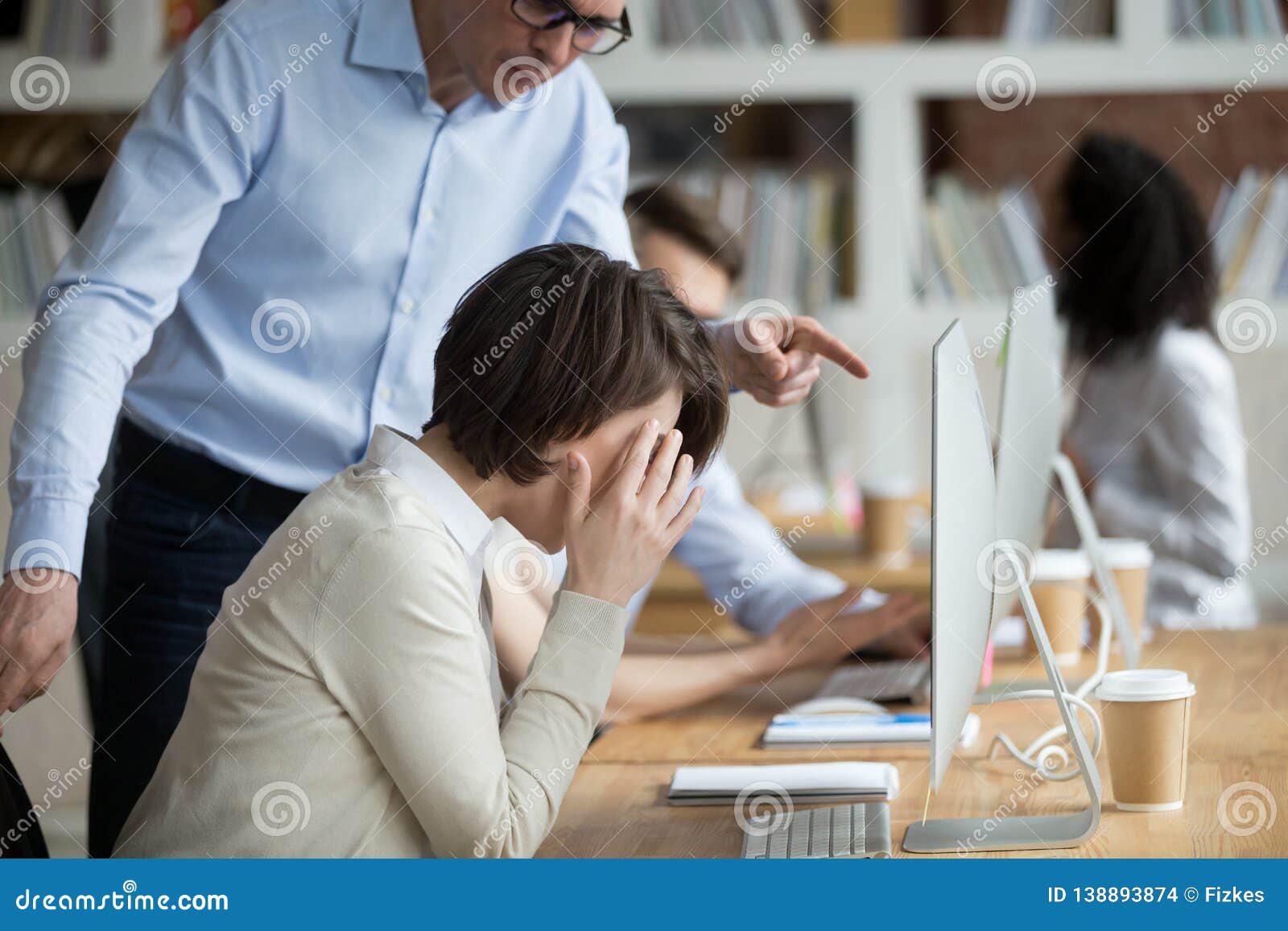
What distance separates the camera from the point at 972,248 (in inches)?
131

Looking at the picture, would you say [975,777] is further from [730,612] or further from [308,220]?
[308,220]

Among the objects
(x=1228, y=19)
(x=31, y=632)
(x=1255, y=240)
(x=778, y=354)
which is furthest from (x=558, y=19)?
(x=1255, y=240)

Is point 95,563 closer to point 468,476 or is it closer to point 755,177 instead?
point 468,476

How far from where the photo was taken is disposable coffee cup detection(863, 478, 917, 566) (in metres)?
2.81

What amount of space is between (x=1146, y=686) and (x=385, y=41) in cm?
105

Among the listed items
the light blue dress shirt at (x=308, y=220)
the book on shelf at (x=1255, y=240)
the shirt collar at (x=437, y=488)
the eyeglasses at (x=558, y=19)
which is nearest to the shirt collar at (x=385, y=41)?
the light blue dress shirt at (x=308, y=220)

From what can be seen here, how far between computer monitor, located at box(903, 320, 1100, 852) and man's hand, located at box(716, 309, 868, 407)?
0.98 feet

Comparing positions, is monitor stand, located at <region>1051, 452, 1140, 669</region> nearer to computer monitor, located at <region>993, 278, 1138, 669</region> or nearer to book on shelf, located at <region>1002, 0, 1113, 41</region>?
computer monitor, located at <region>993, 278, 1138, 669</region>

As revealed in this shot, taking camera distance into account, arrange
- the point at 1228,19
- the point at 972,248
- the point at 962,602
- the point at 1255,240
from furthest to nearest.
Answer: the point at 972,248, the point at 1255,240, the point at 1228,19, the point at 962,602

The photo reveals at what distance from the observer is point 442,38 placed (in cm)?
152

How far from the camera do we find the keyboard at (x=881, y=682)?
1591mm
